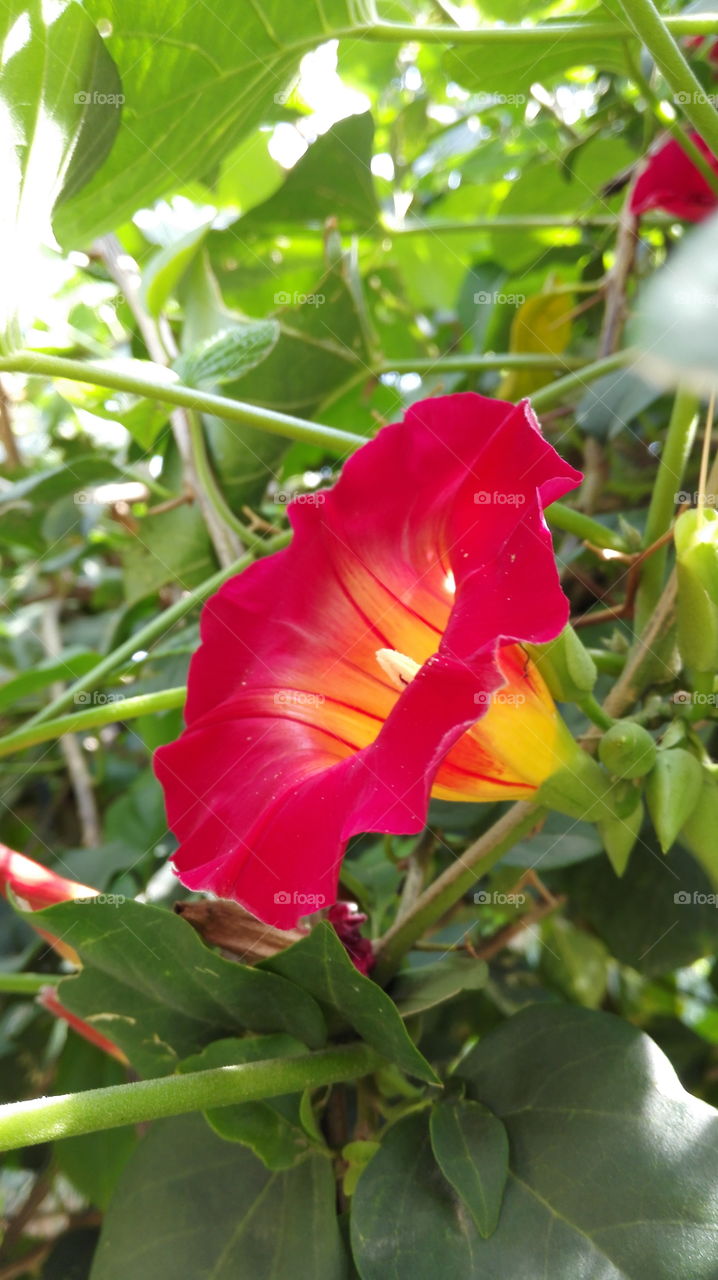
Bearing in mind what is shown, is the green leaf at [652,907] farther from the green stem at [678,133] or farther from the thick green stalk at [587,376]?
the green stem at [678,133]

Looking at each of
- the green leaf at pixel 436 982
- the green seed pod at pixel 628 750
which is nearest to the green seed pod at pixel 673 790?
the green seed pod at pixel 628 750

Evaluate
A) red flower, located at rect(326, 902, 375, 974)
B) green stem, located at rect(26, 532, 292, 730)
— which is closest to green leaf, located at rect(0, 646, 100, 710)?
green stem, located at rect(26, 532, 292, 730)

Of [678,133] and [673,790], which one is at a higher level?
[678,133]

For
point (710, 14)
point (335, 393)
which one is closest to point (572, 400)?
point (335, 393)

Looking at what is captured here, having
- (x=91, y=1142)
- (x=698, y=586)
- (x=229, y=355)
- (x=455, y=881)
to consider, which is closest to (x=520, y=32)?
(x=229, y=355)

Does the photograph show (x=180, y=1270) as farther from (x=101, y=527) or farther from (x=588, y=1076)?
(x=101, y=527)

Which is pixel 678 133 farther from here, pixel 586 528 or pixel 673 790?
pixel 673 790
